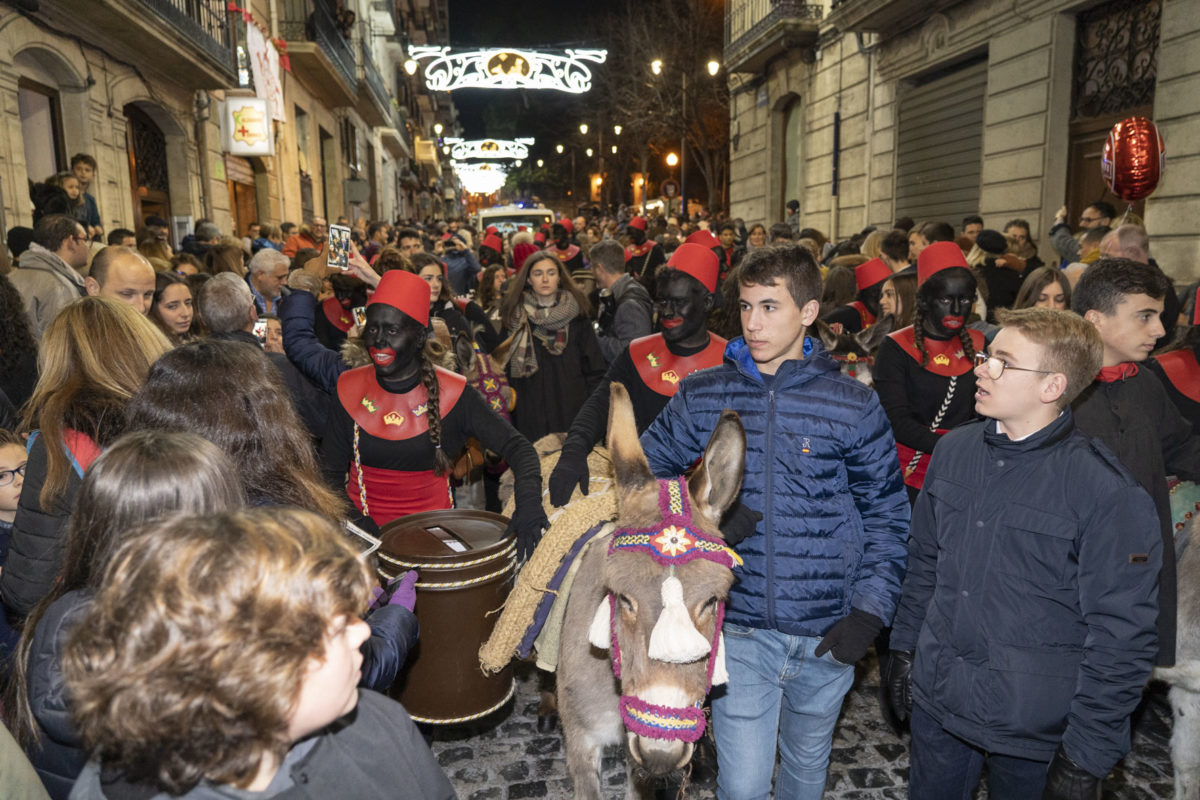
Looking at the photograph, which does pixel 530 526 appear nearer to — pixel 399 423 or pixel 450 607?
pixel 450 607

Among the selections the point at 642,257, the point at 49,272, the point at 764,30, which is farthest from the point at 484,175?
the point at 49,272

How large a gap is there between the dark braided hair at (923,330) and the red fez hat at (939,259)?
0.25ft

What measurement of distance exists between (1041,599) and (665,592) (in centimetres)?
127

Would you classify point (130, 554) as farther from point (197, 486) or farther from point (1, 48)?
point (1, 48)

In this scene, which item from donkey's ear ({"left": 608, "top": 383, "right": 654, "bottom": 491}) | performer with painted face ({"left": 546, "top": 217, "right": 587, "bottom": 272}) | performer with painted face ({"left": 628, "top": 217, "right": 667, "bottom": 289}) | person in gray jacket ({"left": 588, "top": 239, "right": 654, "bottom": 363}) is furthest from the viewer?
performer with painted face ({"left": 546, "top": 217, "right": 587, "bottom": 272})

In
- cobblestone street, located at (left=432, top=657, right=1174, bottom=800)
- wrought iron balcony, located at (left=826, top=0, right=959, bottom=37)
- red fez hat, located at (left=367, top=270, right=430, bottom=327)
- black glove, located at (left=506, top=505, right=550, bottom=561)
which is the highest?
wrought iron balcony, located at (left=826, top=0, right=959, bottom=37)

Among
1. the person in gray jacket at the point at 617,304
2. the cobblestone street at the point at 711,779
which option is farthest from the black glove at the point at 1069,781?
the person in gray jacket at the point at 617,304

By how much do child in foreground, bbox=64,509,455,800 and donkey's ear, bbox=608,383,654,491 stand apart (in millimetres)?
Result: 1346

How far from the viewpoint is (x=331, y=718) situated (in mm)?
1359

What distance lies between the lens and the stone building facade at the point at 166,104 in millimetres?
10070

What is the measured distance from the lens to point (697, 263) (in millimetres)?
4688

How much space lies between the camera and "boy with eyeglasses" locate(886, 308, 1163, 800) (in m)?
→ 2.40

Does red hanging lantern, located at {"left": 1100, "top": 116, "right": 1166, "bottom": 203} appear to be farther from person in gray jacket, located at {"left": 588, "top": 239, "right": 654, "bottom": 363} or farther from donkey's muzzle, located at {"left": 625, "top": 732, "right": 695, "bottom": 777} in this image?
donkey's muzzle, located at {"left": 625, "top": 732, "right": 695, "bottom": 777}

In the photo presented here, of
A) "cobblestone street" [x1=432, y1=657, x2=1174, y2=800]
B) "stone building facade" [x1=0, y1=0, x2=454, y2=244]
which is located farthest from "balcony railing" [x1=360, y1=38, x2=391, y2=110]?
"cobblestone street" [x1=432, y1=657, x2=1174, y2=800]
